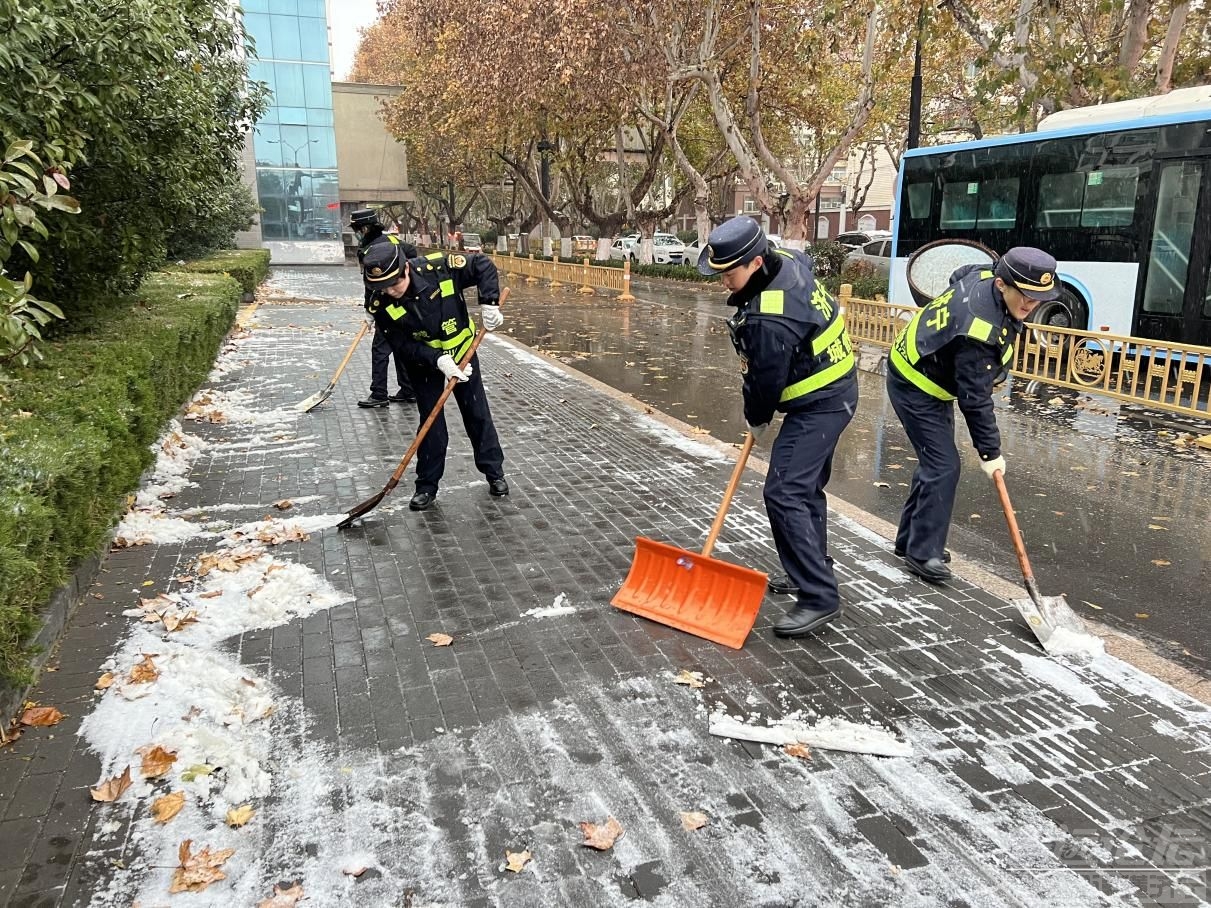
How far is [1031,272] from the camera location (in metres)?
4.11

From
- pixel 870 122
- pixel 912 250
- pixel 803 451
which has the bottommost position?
pixel 803 451

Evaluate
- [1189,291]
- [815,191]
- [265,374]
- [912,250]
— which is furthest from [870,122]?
[265,374]

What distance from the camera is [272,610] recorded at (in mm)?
4305

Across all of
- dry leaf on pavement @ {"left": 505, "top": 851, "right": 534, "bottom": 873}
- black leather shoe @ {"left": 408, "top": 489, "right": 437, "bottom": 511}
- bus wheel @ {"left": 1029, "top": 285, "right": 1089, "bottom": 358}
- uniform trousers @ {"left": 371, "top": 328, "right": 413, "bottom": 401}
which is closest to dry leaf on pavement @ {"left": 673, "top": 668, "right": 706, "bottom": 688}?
dry leaf on pavement @ {"left": 505, "top": 851, "right": 534, "bottom": 873}

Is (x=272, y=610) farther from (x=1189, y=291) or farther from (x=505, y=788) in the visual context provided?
(x=1189, y=291)

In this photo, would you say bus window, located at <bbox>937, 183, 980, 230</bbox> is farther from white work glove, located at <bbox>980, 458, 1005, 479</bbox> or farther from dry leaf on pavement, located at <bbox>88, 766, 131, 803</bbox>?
dry leaf on pavement, located at <bbox>88, 766, 131, 803</bbox>

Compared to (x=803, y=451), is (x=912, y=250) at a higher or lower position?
higher

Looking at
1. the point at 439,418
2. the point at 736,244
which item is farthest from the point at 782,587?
the point at 439,418

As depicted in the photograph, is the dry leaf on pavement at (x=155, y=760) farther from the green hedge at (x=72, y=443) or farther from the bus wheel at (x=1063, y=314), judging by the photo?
the bus wheel at (x=1063, y=314)

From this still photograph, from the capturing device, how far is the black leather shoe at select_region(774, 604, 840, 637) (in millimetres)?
4023

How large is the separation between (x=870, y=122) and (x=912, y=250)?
511 inches

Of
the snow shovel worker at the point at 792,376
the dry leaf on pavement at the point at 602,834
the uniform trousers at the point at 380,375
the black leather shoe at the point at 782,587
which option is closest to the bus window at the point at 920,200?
the uniform trousers at the point at 380,375

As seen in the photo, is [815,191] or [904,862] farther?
[815,191]

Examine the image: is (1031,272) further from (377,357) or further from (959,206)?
(959,206)
